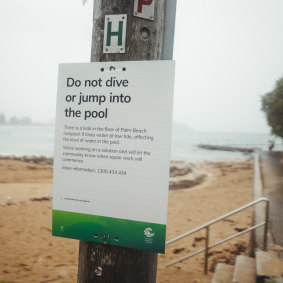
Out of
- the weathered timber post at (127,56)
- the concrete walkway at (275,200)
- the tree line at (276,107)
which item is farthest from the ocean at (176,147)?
the weathered timber post at (127,56)

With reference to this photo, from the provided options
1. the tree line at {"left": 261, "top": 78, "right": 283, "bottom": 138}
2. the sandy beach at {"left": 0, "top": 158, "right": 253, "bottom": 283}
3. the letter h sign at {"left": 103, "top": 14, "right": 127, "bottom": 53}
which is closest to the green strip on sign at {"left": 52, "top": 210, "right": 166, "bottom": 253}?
the letter h sign at {"left": 103, "top": 14, "right": 127, "bottom": 53}

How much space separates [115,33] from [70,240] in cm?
622

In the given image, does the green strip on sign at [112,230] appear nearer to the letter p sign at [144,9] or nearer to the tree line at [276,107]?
the letter p sign at [144,9]

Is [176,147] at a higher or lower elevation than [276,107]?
lower

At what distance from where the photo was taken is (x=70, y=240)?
660 cm

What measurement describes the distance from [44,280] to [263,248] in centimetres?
381

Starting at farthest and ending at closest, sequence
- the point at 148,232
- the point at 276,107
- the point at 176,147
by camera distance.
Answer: the point at 176,147 < the point at 276,107 < the point at 148,232

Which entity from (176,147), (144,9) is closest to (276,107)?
(144,9)

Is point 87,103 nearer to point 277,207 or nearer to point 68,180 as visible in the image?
point 68,180

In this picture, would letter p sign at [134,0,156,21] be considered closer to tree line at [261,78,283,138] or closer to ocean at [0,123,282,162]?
tree line at [261,78,283,138]

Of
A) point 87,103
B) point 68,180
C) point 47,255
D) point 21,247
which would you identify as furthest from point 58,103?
point 21,247

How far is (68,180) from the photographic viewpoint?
5.31ft

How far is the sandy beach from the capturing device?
16.3 feet

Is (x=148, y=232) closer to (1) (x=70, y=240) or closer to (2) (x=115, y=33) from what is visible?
(2) (x=115, y=33)
